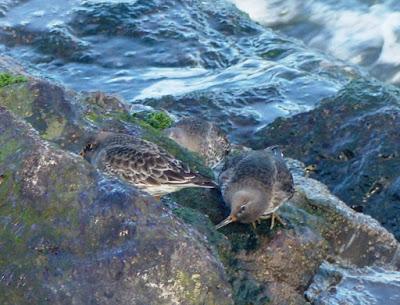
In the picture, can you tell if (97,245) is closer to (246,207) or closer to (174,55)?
(246,207)

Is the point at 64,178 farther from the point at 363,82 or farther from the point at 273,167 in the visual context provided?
the point at 363,82

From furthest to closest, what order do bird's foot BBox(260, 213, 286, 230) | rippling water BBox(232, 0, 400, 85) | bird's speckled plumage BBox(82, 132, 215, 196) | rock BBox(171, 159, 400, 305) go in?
1. rippling water BBox(232, 0, 400, 85)
2. bird's speckled plumage BBox(82, 132, 215, 196)
3. bird's foot BBox(260, 213, 286, 230)
4. rock BBox(171, 159, 400, 305)

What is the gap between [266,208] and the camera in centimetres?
756

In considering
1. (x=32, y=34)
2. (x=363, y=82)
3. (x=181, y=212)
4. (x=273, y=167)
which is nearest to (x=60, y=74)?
(x=32, y=34)

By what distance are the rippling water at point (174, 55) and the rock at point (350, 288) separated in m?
5.42

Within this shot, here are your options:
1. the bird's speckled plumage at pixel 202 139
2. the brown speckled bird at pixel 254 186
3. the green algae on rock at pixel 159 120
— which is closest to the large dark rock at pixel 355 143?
the bird's speckled plumage at pixel 202 139

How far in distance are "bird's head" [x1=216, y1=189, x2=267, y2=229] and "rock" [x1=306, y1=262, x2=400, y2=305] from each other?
662 mm

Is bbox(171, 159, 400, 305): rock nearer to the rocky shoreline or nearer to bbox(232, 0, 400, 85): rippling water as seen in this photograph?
the rocky shoreline

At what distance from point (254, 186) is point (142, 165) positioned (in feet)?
3.05

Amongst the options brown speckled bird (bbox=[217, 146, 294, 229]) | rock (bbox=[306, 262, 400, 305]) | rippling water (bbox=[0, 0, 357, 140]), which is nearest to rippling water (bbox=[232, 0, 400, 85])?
rippling water (bbox=[0, 0, 357, 140])

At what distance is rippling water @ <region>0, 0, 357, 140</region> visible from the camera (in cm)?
1384

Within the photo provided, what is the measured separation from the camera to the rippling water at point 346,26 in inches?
680

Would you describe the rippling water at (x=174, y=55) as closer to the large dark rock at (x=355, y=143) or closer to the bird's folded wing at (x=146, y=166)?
the large dark rock at (x=355, y=143)

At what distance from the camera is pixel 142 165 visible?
7.75 meters
